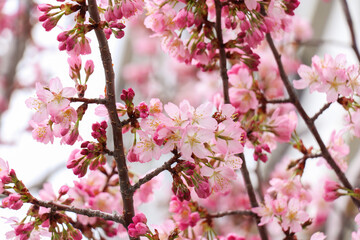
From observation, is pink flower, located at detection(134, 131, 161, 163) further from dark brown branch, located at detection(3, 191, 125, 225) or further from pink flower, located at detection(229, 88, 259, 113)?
pink flower, located at detection(229, 88, 259, 113)

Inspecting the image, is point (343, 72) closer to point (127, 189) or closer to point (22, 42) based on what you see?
point (127, 189)

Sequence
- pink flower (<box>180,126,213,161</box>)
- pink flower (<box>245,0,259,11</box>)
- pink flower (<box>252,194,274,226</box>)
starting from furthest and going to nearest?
pink flower (<box>252,194,274,226</box>) → pink flower (<box>245,0,259,11</box>) → pink flower (<box>180,126,213,161</box>)

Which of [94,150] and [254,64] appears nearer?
[94,150]

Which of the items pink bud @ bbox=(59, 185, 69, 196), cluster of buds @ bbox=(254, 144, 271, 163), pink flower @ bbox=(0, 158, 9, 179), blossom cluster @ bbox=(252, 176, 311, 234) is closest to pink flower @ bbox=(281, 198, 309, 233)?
blossom cluster @ bbox=(252, 176, 311, 234)

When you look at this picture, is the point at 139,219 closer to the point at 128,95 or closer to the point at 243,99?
the point at 128,95

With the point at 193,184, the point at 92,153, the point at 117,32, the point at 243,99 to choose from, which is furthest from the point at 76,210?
the point at 243,99

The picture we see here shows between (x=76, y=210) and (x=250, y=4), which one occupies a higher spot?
(x=250, y=4)

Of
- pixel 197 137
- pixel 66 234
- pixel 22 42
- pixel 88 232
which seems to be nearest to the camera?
pixel 197 137

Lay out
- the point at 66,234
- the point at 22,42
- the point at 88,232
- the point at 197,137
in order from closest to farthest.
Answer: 1. the point at 197,137
2. the point at 66,234
3. the point at 88,232
4. the point at 22,42

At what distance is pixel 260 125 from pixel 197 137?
32cm

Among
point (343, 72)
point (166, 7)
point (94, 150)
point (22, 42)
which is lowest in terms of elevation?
point (94, 150)

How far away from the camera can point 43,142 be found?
0.75 meters

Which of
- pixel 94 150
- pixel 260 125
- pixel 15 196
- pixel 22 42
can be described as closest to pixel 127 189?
pixel 94 150

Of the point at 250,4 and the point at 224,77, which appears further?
the point at 224,77
